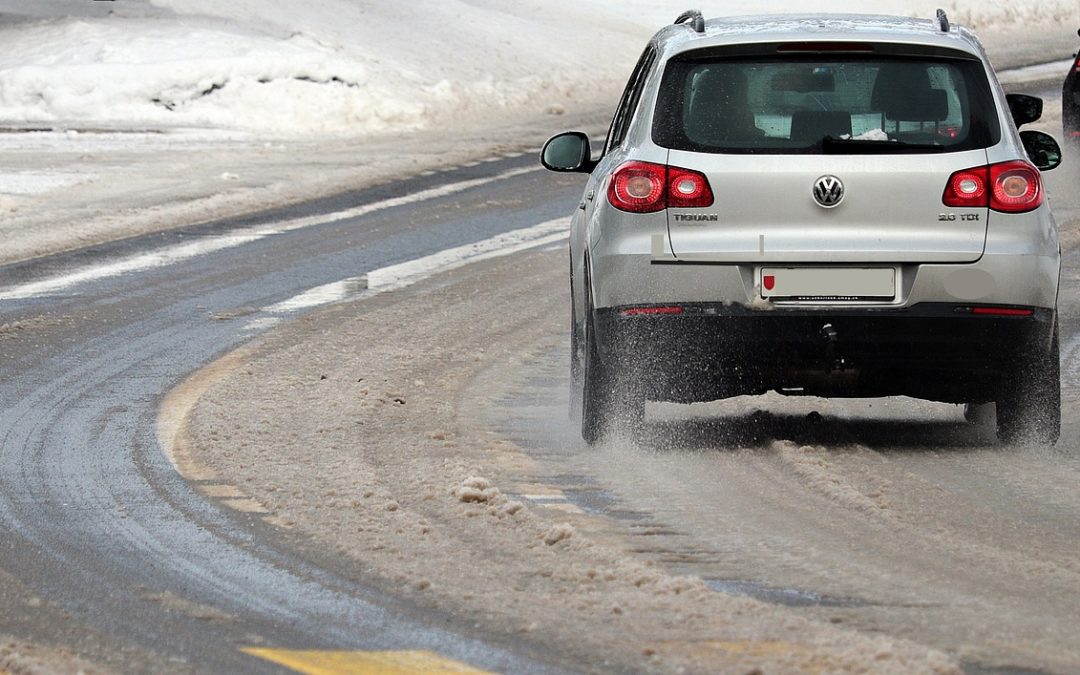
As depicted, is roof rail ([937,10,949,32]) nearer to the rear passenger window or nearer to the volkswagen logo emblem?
the volkswagen logo emblem

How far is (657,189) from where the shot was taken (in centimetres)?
722

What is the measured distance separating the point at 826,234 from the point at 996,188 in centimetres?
63

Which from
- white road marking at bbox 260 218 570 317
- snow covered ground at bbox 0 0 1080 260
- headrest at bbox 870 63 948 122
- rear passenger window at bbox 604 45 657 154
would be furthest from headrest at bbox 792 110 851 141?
snow covered ground at bbox 0 0 1080 260

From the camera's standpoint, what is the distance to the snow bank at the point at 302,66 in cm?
2422

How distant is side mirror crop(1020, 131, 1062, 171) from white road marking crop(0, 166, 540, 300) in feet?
20.9

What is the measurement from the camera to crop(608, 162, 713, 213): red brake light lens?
717cm

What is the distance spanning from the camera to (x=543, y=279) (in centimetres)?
1288

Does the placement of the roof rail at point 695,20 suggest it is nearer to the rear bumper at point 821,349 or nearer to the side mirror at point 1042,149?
the rear bumper at point 821,349

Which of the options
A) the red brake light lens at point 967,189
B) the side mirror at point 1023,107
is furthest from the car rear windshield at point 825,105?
the side mirror at point 1023,107

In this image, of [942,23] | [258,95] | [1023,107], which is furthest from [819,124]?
[258,95]

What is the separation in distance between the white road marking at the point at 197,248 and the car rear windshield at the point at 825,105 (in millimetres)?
6061

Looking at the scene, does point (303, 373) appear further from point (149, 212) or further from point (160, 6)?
point (160, 6)

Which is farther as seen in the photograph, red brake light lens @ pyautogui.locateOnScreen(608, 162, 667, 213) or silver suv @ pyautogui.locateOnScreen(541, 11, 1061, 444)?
red brake light lens @ pyautogui.locateOnScreen(608, 162, 667, 213)

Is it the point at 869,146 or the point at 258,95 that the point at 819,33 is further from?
the point at 258,95
